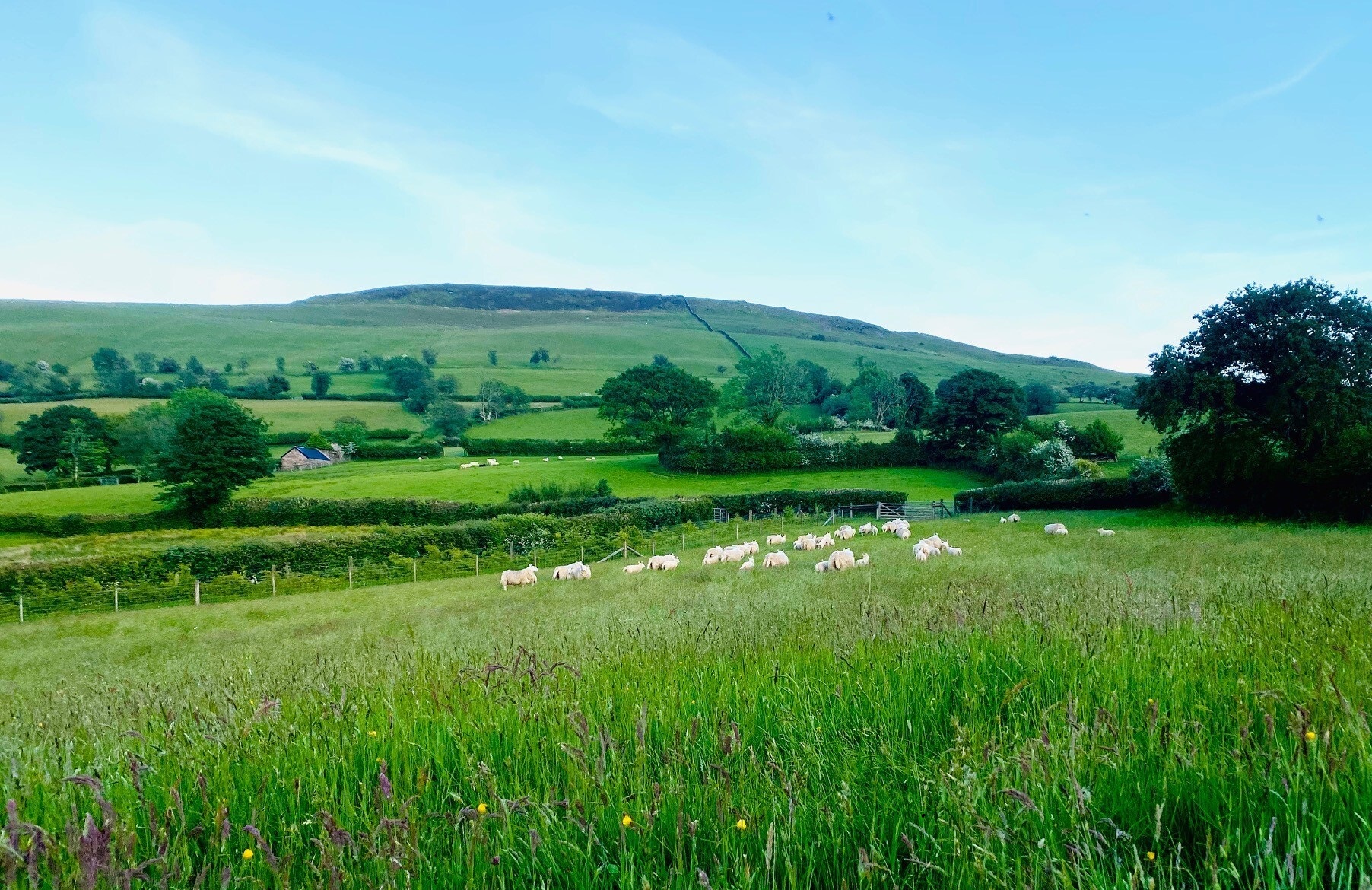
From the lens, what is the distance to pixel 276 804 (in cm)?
286

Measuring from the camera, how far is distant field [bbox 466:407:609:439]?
91688mm

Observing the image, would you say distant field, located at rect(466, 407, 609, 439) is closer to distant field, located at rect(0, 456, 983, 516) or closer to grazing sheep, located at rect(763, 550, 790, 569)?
distant field, located at rect(0, 456, 983, 516)

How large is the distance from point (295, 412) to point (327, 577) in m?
83.2

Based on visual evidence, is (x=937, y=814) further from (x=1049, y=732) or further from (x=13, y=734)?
(x=13, y=734)

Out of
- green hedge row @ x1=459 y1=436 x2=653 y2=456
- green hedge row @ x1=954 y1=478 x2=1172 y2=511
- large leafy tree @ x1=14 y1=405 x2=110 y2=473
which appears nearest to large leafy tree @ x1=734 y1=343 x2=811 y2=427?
green hedge row @ x1=459 y1=436 x2=653 y2=456

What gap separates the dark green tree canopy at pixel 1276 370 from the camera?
3152cm

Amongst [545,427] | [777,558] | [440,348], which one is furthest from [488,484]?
[440,348]

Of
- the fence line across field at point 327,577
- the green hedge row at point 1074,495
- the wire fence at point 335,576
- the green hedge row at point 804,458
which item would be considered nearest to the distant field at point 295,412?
the green hedge row at point 804,458

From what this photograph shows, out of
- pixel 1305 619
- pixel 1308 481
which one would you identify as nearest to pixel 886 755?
pixel 1305 619

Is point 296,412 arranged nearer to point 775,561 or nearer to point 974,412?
point 974,412

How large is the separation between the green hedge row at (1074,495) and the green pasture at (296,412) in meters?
78.4

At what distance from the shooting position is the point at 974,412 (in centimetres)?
6756

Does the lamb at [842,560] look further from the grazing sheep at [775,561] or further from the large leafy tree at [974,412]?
the large leafy tree at [974,412]

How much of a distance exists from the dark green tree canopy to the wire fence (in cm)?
1935
